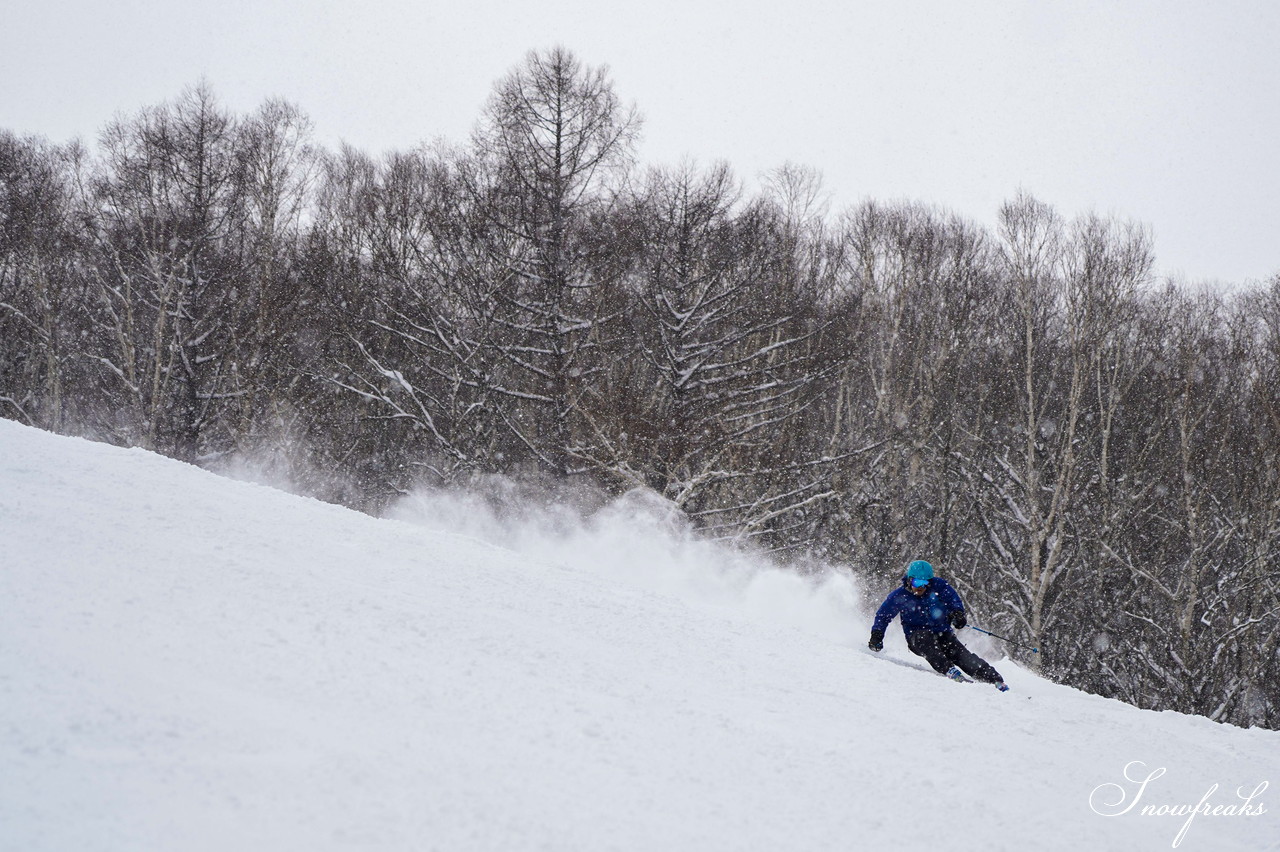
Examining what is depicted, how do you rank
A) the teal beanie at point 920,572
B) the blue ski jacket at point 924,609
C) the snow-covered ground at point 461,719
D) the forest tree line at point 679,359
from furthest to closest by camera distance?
the forest tree line at point 679,359 → the teal beanie at point 920,572 → the blue ski jacket at point 924,609 → the snow-covered ground at point 461,719

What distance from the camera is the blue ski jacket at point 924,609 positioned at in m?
8.06

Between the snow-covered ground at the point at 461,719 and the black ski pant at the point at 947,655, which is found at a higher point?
the black ski pant at the point at 947,655

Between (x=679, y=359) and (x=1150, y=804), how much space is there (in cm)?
1163

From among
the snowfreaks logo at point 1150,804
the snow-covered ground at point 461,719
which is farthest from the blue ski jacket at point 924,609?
the snowfreaks logo at point 1150,804

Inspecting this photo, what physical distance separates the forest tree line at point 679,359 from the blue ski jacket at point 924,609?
639 cm

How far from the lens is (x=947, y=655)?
7762 millimetres

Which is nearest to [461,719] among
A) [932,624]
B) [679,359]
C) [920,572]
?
[932,624]

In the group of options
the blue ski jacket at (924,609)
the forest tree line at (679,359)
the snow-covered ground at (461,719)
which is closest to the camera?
the snow-covered ground at (461,719)

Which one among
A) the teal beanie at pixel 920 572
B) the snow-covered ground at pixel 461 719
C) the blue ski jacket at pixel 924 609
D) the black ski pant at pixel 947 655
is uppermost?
the teal beanie at pixel 920 572

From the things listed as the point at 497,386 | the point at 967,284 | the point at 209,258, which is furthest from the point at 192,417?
the point at 967,284

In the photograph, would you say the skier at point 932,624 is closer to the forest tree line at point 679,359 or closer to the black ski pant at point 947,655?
the black ski pant at point 947,655

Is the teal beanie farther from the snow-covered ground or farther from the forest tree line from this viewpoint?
the forest tree line

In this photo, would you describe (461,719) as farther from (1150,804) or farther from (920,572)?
(920,572)

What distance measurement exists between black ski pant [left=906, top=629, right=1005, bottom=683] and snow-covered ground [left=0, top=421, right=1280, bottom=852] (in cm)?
20
